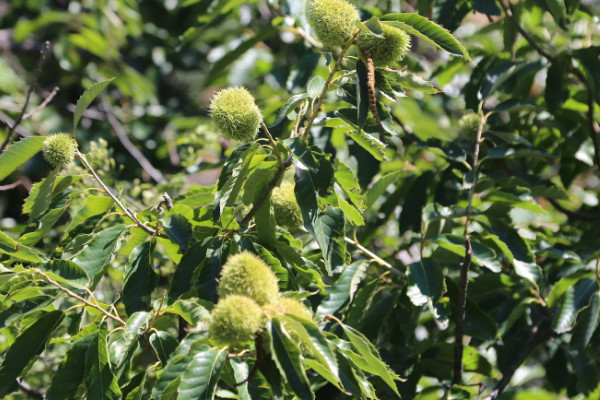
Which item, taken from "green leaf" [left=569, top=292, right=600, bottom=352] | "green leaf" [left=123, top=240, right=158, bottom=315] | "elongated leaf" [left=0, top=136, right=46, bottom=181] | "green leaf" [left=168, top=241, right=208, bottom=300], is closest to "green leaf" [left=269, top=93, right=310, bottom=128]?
"green leaf" [left=168, top=241, right=208, bottom=300]

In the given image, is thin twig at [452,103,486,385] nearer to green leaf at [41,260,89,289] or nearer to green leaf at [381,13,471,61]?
green leaf at [381,13,471,61]

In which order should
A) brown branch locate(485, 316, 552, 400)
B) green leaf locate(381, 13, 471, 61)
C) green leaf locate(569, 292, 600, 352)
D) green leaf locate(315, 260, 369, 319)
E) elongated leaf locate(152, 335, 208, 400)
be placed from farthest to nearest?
brown branch locate(485, 316, 552, 400) < green leaf locate(569, 292, 600, 352) < green leaf locate(315, 260, 369, 319) < green leaf locate(381, 13, 471, 61) < elongated leaf locate(152, 335, 208, 400)

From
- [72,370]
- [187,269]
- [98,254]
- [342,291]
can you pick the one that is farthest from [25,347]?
[342,291]

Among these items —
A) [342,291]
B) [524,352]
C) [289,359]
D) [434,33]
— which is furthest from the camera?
[524,352]

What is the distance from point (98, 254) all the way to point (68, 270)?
92 mm

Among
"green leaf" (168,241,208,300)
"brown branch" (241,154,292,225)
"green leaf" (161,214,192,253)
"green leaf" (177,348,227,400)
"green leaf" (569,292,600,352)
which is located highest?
"brown branch" (241,154,292,225)

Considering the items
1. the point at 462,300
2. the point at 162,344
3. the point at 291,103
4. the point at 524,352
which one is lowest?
the point at 524,352

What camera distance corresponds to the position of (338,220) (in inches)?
58.6

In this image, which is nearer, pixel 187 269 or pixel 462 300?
pixel 187 269

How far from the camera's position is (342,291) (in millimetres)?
1733

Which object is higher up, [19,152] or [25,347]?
[19,152]

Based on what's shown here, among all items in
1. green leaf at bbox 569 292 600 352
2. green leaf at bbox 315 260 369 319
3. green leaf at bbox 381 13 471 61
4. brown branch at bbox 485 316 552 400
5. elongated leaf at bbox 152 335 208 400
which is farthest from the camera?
brown branch at bbox 485 316 552 400

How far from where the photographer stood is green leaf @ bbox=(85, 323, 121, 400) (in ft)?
4.37

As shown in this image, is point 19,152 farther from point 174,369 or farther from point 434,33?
point 434,33
